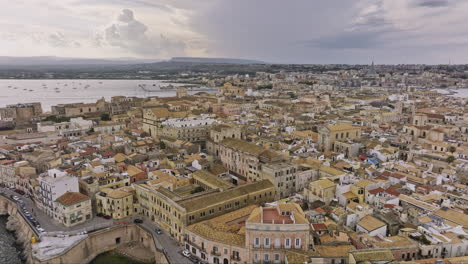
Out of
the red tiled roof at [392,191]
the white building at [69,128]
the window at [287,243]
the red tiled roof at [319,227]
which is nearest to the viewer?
the window at [287,243]

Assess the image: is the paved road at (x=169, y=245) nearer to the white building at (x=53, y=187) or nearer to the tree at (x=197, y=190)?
the tree at (x=197, y=190)

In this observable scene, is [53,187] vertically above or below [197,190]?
above

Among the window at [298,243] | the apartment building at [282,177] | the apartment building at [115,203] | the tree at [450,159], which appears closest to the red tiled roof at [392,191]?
the apartment building at [282,177]

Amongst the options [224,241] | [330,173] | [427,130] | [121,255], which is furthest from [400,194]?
[427,130]

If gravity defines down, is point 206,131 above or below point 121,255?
above

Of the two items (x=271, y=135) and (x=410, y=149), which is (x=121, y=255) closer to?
(x=271, y=135)

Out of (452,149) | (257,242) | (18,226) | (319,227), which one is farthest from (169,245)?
(452,149)

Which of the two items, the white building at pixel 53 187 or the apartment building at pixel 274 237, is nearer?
the apartment building at pixel 274 237

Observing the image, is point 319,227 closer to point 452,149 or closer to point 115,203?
A: point 115,203

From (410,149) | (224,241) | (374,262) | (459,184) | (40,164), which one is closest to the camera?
(374,262)
